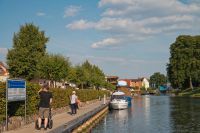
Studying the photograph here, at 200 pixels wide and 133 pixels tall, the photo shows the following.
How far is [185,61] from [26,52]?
211 ft

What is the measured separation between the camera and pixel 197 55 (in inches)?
4313

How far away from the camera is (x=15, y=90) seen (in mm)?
18219

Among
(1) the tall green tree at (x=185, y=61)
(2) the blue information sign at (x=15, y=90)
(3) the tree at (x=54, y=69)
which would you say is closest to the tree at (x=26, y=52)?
(3) the tree at (x=54, y=69)

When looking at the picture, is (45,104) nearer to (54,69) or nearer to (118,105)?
(118,105)

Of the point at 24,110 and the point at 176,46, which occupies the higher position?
the point at 176,46

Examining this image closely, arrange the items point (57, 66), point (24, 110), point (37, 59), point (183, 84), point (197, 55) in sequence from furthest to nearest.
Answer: point (183, 84), point (197, 55), point (57, 66), point (37, 59), point (24, 110)

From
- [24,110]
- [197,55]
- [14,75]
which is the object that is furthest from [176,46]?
[24,110]

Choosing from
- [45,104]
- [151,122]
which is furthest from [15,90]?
[151,122]

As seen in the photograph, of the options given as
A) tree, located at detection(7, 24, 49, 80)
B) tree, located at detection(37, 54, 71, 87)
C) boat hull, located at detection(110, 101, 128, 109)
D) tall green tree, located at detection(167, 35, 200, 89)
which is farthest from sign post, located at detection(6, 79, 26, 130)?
tall green tree, located at detection(167, 35, 200, 89)

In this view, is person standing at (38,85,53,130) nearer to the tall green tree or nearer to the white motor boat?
the white motor boat

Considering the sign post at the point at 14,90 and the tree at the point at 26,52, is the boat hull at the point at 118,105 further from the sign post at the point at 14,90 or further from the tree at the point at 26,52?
the sign post at the point at 14,90

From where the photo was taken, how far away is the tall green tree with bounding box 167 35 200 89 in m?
108

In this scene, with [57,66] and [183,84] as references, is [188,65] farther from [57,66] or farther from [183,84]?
[57,66]

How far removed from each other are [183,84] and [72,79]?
151 feet
